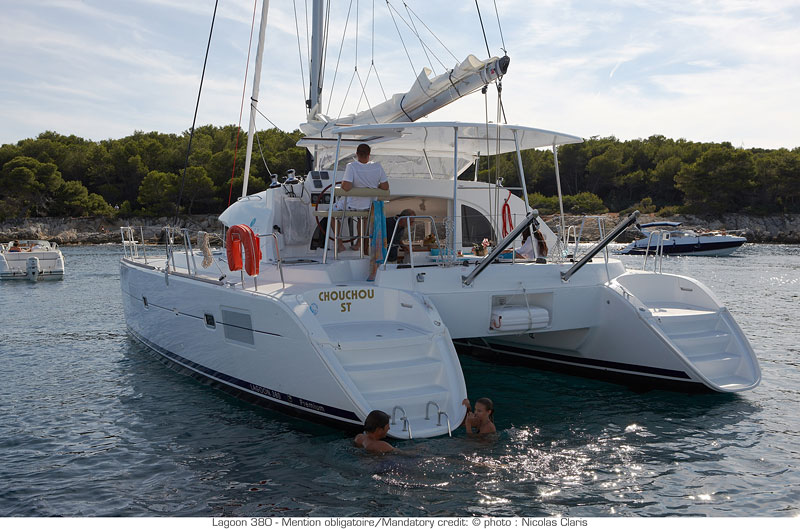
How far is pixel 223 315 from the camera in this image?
6.61 metres

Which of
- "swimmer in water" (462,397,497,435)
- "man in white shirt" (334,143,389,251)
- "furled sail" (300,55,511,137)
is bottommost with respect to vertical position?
"swimmer in water" (462,397,497,435)

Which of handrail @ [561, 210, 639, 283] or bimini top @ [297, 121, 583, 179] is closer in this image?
handrail @ [561, 210, 639, 283]

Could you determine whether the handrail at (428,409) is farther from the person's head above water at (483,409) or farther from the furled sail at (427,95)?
the furled sail at (427,95)

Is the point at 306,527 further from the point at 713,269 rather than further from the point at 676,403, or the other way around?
the point at 713,269

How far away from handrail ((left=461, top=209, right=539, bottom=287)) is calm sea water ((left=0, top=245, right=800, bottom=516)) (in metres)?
1.42

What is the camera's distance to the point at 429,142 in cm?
788

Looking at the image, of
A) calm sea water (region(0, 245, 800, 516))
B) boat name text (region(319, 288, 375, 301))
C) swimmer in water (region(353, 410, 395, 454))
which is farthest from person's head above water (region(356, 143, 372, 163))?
swimmer in water (region(353, 410, 395, 454))

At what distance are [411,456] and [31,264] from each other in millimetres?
22195

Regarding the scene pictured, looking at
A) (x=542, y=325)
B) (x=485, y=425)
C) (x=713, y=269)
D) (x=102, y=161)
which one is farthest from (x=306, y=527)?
(x=102, y=161)

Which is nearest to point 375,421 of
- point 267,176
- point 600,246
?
point 600,246

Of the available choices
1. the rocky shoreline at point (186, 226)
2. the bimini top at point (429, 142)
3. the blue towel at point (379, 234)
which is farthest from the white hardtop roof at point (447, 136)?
the rocky shoreline at point (186, 226)

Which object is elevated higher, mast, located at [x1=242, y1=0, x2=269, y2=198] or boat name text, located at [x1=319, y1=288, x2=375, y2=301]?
mast, located at [x1=242, y1=0, x2=269, y2=198]

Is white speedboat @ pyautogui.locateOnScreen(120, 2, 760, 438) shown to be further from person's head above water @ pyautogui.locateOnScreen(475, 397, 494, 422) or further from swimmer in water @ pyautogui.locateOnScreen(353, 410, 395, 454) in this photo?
person's head above water @ pyautogui.locateOnScreen(475, 397, 494, 422)

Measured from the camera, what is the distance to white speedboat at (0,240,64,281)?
2284cm
